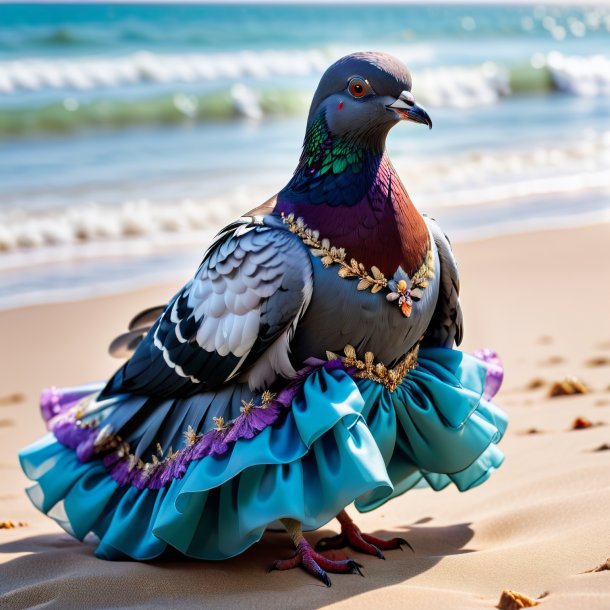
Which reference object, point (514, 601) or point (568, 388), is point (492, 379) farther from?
point (568, 388)

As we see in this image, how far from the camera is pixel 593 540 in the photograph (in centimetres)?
299

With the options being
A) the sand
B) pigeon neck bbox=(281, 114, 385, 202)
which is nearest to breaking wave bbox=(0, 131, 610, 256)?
the sand

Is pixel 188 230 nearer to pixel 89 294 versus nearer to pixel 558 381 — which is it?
pixel 89 294

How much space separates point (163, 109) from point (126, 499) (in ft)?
38.3

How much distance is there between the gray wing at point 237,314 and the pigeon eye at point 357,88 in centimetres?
44

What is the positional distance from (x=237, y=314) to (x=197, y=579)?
2.60ft

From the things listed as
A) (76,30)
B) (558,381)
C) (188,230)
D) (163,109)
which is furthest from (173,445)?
(76,30)

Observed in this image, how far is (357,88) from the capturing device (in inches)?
115

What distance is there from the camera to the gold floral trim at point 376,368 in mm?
2986

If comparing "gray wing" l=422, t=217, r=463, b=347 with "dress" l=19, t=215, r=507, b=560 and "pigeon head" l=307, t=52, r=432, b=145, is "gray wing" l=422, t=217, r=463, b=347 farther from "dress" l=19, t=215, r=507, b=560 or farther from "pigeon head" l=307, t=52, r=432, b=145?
"pigeon head" l=307, t=52, r=432, b=145

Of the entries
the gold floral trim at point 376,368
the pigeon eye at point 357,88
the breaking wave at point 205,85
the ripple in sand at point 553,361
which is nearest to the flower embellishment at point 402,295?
the gold floral trim at point 376,368

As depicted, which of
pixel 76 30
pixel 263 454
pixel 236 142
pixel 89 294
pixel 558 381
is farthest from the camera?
pixel 76 30

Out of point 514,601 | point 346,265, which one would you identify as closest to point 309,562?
point 514,601

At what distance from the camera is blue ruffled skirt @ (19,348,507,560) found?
2836 millimetres
